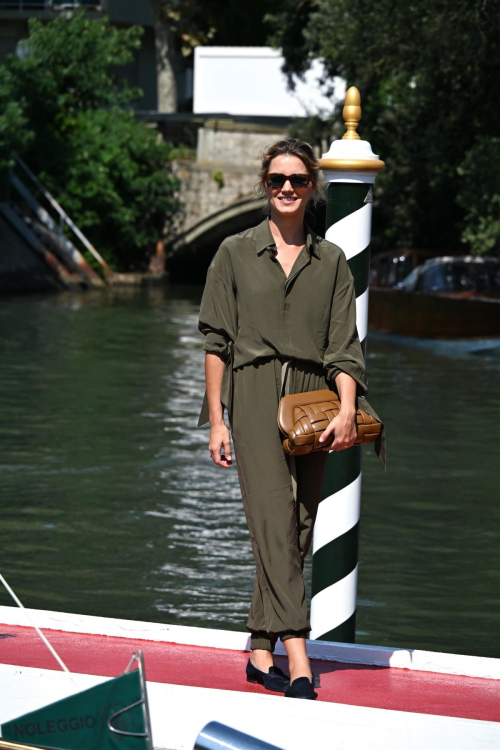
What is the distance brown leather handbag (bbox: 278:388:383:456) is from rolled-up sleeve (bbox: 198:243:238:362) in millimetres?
288

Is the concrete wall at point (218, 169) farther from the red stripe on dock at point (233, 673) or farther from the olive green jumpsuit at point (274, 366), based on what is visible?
the olive green jumpsuit at point (274, 366)

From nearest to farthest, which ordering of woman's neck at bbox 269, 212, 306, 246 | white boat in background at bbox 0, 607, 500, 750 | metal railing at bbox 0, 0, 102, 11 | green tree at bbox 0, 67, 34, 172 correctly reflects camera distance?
white boat in background at bbox 0, 607, 500, 750
woman's neck at bbox 269, 212, 306, 246
green tree at bbox 0, 67, 34, 172
metal railing at bbox 0, 0, 102, 11

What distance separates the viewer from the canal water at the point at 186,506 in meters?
6.68

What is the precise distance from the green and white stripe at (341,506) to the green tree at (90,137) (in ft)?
81.4

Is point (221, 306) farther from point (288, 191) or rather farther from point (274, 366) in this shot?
point (288, 191)

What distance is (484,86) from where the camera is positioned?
65.3 feet

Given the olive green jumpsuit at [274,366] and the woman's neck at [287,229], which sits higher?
the woman's neck at [287,229]

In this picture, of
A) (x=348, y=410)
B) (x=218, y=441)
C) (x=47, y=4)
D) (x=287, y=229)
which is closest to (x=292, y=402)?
(x=348, y=410)

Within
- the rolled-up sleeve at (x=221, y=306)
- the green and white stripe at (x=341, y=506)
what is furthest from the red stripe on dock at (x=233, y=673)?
the rolled-up sleeve at (x=221, y=306)

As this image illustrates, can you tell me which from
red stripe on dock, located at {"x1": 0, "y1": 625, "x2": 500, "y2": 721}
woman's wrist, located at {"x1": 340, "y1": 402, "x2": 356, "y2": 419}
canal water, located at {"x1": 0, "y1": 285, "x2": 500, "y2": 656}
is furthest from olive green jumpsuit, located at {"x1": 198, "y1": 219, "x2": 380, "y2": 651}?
canal water, located at {"x1": 0, "y1": 285, "x2": 500, "y2": 656}

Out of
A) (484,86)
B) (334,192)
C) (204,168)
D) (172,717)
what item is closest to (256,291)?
(334,192)

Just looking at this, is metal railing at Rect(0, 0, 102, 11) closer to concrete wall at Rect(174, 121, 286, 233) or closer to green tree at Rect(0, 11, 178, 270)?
green tree at Rect(0, 11, 178, 270)

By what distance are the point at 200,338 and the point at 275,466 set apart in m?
15.3

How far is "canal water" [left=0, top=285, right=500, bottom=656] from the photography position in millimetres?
6684
